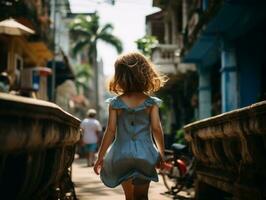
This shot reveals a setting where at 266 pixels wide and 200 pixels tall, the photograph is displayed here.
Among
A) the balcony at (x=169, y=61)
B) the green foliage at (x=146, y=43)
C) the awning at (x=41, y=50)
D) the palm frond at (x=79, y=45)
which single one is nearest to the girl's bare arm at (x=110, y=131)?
the awning at (x=41, y=50)

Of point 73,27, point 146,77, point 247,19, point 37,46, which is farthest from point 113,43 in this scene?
point 146,77

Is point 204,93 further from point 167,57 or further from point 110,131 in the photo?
point 110,131

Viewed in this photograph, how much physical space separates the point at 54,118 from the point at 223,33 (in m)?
10.5

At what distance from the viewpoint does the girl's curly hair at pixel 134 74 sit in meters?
4.06

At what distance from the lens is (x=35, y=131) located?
10.2 ft

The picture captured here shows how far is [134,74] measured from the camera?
406cm

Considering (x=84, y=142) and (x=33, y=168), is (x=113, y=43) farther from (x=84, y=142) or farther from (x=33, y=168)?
(x=33, y=168)

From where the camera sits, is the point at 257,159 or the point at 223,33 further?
the point at 223,33

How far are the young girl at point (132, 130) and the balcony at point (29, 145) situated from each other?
1.43ft

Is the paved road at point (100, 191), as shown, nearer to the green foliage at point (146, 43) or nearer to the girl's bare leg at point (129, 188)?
the girl's bare leg at point (129, 188)

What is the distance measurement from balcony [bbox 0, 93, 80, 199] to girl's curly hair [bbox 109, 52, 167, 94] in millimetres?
512

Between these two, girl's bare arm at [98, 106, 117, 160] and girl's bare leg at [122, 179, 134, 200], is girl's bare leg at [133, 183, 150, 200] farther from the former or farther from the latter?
girl's bare arm at [98, 106, 117, 160]

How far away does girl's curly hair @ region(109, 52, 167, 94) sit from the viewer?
160 inches

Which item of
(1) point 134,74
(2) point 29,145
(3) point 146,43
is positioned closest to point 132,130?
(1) point 134,74
